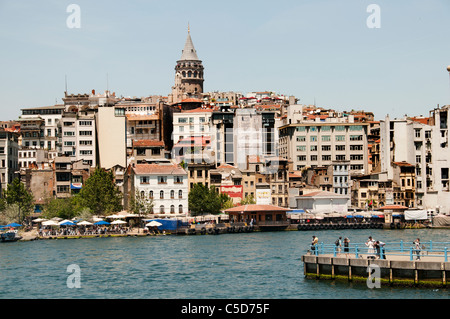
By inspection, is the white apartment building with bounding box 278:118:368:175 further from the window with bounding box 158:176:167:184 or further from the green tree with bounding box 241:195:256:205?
the window with bounding box 158:176:167:184

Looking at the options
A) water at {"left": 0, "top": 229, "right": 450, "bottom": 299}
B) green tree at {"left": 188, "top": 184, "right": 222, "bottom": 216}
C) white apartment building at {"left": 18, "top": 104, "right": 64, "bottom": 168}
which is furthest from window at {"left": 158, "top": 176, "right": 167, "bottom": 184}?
white apartment building at {"left": 18, "top": 104, "right": 64, "bottom": 168}

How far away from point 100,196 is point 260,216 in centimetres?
2377

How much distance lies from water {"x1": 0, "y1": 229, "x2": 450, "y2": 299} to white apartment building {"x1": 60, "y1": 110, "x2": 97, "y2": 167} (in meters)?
50.7

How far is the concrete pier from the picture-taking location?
41000 millimetres

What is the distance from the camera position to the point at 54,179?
124m

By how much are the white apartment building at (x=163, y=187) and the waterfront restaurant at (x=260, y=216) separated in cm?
749

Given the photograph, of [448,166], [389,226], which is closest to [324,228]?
[389,226]

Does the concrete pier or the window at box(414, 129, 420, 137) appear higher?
the window at box(414, 129, 420, 137)

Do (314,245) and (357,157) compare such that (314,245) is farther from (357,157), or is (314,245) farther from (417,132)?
(357,157)

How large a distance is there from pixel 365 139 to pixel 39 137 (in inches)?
2798

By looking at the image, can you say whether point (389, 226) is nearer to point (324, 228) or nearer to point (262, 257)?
point (324, 228)

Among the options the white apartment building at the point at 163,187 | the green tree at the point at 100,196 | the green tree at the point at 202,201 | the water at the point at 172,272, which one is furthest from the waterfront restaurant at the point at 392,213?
the green tree at the point at 100,196

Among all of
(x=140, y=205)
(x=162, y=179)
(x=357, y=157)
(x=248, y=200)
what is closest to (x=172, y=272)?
(x=140, y=205)

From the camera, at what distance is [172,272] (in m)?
54.9
